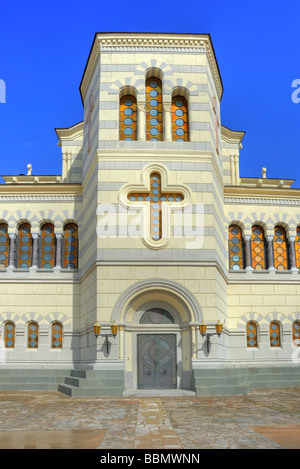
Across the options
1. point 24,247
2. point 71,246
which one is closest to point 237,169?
point 71,246

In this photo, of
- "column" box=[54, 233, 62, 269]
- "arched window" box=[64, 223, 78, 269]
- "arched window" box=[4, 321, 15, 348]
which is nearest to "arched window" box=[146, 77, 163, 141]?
"arched window" box=[64, 223, 78, 269]

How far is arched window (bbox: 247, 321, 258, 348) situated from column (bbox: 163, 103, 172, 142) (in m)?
8.82

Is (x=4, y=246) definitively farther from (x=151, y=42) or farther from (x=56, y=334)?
(x=151, y=42)

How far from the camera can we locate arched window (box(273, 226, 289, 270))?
77.2 feet

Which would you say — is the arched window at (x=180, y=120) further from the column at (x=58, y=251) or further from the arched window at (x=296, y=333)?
the arched window at (x=296, y=333)

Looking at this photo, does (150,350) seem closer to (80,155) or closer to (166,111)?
(166,111)

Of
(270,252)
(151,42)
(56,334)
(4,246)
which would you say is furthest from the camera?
(270,252)

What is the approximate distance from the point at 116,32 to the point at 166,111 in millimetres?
3873

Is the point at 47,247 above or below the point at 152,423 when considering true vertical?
above

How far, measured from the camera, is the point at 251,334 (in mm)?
22438

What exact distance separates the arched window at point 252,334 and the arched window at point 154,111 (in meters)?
9.00

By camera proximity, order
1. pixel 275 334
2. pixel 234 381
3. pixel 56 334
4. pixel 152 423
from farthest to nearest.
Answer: pixel 275 334
pixel 56 334
pixel 234 381
pixel 152 423

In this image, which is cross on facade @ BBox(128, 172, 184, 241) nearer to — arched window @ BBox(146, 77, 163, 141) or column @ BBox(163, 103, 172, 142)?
column @ BBox(163, 103, 172, 142)

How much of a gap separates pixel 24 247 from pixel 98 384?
8.43 m
